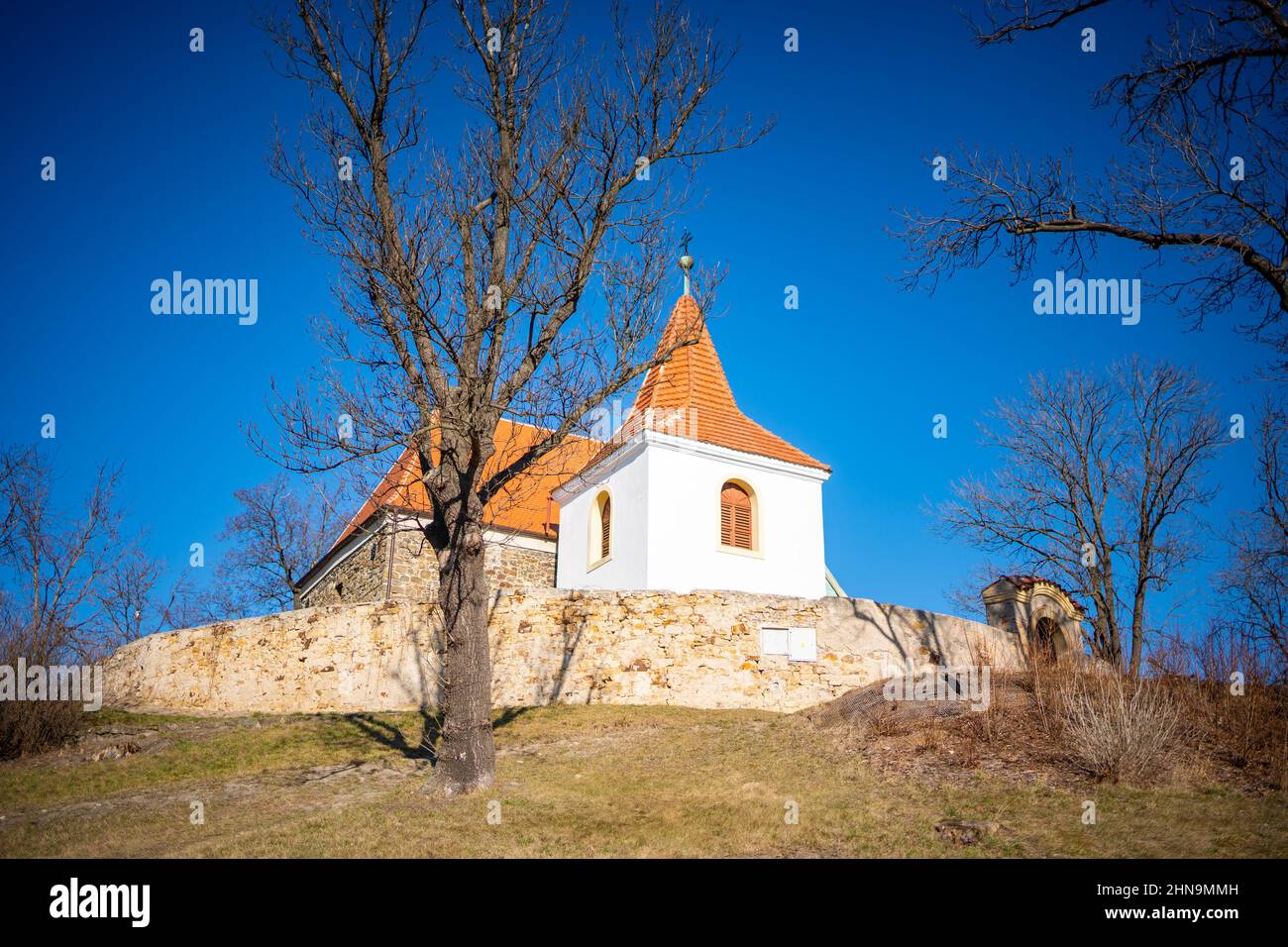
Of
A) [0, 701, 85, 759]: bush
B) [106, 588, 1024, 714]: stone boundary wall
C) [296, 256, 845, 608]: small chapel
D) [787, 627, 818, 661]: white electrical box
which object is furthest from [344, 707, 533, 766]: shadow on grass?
[296, 256, 845, 608]: small chapel

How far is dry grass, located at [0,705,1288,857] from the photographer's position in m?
7.76

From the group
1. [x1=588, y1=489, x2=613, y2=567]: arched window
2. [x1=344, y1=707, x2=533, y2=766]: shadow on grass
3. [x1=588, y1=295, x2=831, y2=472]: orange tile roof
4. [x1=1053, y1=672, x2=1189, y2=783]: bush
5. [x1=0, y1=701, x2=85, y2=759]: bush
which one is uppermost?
[x1=588, y1=295, x2=831, y2=472]: orange tile roof

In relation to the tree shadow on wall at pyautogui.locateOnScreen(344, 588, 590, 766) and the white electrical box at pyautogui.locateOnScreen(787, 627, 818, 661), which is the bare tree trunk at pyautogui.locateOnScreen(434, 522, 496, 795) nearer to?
the tree shadow on wall at pyautogui.locateOnScreen(344, 588, 590, 766)

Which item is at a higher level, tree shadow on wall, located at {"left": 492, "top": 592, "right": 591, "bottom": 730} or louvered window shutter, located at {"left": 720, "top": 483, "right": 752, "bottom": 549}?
louvered window shutter, located at {"left": 720, "top": 483, "right": 752, "bottom": 549}

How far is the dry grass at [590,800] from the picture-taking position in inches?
305

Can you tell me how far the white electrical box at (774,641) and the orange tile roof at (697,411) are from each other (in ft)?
20.1

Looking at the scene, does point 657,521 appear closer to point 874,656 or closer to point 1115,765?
point 874,656

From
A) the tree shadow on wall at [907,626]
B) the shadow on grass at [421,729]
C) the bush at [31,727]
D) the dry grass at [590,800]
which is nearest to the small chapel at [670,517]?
the tree shadow on wall at [907,626]

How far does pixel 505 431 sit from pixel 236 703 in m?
13.4

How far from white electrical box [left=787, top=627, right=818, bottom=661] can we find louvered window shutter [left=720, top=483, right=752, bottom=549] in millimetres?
4811

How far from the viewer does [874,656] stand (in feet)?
55.5

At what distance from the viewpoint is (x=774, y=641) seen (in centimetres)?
1658

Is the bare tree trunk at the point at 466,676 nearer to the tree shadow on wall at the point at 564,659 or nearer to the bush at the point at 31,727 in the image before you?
the tree shadow on wall at the point at 564,659
